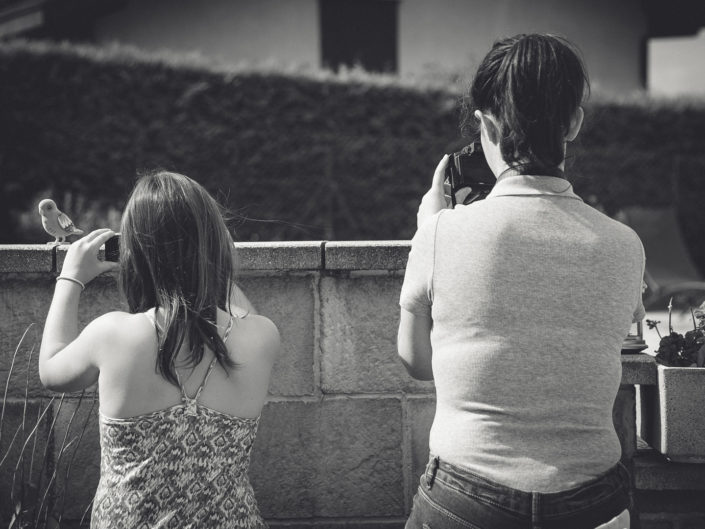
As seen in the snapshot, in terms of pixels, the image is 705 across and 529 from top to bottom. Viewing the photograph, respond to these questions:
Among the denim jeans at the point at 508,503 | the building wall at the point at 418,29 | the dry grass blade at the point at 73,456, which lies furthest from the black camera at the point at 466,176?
the building wall at the point at 418,29

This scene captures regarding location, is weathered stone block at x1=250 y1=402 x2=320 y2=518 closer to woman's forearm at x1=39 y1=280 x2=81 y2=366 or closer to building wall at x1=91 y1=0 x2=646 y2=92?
woman's forearm at x1=39 y1=280 x2=81 y2=366

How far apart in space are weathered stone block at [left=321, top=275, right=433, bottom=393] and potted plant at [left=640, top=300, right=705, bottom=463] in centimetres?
71

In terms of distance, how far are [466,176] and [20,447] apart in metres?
1.79

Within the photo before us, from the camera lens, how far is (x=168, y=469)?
5.51 feet

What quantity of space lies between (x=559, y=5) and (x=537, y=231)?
13.3m

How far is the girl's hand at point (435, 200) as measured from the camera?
66.8 inches

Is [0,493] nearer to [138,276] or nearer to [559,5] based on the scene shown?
[138,276]

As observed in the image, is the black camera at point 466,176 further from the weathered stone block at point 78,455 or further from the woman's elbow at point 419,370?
the weathered stone block at point 78,455

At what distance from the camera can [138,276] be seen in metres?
1.77

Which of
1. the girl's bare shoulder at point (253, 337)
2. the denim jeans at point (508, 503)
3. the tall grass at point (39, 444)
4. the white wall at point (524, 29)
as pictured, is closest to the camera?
the denim jeans at point (508, 503)

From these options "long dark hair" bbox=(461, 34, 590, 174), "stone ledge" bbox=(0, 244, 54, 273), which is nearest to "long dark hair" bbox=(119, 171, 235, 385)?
"long dark hair" bbox=(461, 34, 590, 174)

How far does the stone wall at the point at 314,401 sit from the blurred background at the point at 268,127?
309 cm

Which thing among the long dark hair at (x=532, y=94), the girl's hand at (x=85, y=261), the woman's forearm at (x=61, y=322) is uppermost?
the long dark hair at (x=532, y=94)

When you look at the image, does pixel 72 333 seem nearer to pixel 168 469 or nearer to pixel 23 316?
pixel 168 469
